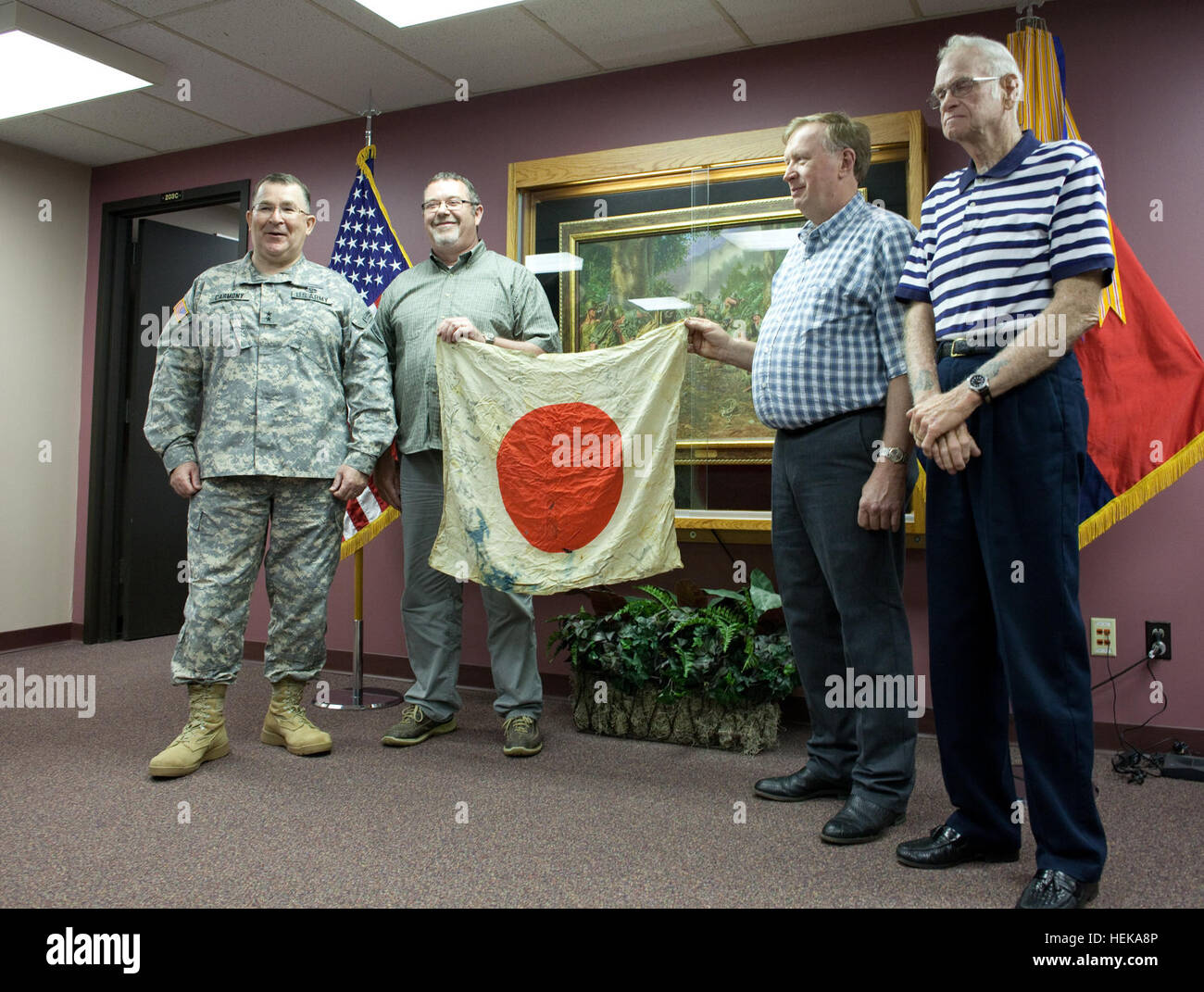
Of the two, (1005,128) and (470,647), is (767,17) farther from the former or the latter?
(470,647)

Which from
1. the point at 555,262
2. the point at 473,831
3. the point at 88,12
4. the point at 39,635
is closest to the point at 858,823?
the point at 473,831

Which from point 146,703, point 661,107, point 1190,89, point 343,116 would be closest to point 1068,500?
point 1190,89

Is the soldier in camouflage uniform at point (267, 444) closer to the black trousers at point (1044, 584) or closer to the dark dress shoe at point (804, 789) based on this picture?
the dark dress shoe at point (804, 789)

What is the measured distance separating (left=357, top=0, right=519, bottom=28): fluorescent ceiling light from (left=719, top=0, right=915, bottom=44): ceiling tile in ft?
2.70

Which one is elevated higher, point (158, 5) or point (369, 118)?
point (158, 5)

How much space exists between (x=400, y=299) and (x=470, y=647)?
1572 millimetres

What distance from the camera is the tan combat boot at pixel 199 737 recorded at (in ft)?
8.30

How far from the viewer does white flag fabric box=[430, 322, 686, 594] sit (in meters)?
2.61

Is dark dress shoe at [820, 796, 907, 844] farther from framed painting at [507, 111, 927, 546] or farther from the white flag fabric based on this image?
framed painting at [507, 111, 927, 546]

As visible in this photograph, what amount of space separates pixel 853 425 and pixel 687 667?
3.62 ft

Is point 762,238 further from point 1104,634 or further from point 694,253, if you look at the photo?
point 1104,634

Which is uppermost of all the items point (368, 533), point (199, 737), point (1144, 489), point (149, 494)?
point (1144, 489)

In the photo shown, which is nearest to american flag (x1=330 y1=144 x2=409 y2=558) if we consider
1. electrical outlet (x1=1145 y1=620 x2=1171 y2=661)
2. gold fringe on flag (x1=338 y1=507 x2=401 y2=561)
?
gold fringe on flag (x1=338 y1=507 x2=401 y2=561)

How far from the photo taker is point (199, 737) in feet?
8.57
